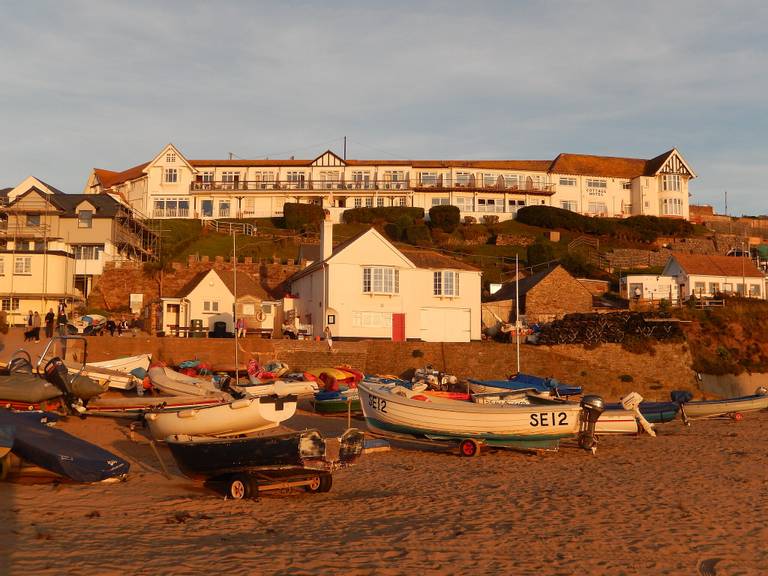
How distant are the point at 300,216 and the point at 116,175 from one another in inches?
1071

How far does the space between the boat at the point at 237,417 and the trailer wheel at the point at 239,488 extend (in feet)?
9.87

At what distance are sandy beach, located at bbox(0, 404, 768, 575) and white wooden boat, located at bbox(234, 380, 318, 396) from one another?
813 centimetres

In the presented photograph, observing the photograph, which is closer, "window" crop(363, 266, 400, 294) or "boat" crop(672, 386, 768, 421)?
"boat" crop(672, 386, 768, 421)

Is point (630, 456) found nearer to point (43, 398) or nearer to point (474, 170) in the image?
point (43, 398)

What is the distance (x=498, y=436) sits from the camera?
69.2ft

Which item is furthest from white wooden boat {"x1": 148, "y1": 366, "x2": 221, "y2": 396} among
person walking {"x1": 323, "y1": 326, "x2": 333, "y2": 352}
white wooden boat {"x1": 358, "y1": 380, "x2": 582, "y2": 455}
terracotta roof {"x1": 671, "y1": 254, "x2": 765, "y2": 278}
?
terracotta roof {"x1": 671, "y1": 254, "x2": 765, "y2": 278}

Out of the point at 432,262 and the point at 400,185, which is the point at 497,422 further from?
the point at 400,185

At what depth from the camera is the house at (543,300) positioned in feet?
168

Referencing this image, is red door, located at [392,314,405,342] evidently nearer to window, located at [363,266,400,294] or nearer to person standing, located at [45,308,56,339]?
window, located at [363,266,400,294]

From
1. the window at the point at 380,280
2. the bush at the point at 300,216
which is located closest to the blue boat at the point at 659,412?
the window at the point at 380,280

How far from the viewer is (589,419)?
22188 millimetres

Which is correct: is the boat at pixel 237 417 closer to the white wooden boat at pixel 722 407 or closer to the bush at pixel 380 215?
the white wooden boat at pixel 722 407

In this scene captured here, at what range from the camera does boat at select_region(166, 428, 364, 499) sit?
14711 millimetres

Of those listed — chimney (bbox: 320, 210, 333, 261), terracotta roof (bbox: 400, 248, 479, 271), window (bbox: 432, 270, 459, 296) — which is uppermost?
chimney (bbox: 320, 210, 333, 261)
